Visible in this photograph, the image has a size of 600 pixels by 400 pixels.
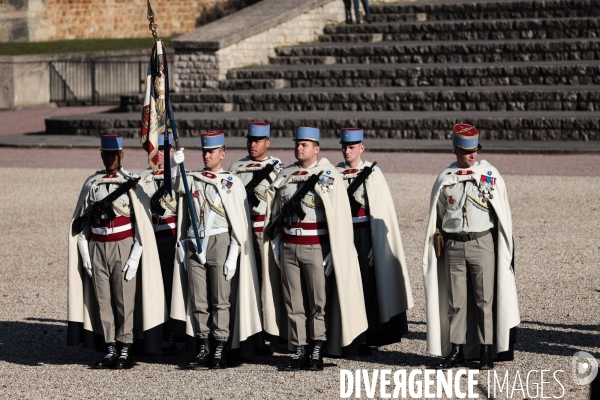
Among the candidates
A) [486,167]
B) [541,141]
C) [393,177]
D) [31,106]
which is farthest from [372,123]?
[486,167]

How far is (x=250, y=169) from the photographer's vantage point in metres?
8.47

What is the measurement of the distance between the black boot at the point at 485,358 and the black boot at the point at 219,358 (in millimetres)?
1795

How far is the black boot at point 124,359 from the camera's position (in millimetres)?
7730

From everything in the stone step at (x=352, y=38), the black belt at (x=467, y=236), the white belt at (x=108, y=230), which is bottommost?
the black belt at (x=467, y=236)

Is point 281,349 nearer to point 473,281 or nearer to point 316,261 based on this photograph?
point 316,261

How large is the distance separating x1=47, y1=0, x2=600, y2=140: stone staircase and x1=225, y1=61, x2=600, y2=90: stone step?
0.9 inches

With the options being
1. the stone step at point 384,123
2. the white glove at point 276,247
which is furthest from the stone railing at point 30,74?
the white glove at point 276,247

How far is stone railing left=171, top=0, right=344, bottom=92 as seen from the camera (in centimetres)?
2545

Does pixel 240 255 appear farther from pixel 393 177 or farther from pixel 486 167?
pixel 393 177

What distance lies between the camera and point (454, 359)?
755 cm

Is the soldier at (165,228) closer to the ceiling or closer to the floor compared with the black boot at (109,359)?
closer to the ceiling

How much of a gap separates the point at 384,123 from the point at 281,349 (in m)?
13.6

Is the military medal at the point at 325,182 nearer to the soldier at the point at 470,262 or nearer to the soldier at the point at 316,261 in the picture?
the soldier at the point at 316,261

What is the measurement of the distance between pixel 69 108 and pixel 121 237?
73.4 ft
